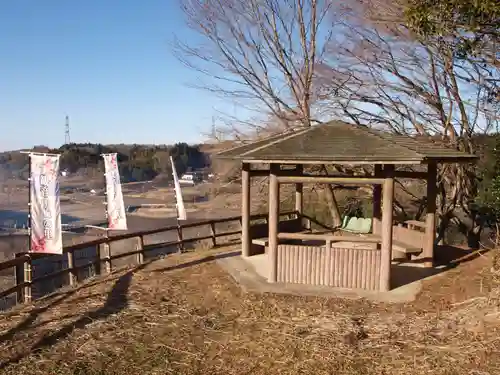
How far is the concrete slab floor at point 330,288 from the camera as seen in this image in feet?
26.2

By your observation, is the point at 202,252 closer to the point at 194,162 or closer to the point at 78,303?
the point at 78,303

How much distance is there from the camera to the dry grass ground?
Result: 209 inches

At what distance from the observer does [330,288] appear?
8.37 metres

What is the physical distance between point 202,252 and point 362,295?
195 inches

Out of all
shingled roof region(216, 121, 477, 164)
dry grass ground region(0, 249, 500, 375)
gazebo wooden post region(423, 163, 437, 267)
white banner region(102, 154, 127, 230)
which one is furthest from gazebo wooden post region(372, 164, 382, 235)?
white banner region(102, 154, 127, 230)

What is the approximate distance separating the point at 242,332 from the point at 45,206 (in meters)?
Result: 4.29

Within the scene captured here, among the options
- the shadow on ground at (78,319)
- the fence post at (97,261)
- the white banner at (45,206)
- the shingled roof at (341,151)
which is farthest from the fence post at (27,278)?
the shingled roof at (341,151)

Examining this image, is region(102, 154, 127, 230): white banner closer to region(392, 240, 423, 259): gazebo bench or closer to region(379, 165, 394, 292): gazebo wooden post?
region(379, 165, 394, 292): gazebo wooden post

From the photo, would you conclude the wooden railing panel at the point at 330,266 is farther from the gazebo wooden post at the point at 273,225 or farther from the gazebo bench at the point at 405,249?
the gazebo bench at the point at 405,249

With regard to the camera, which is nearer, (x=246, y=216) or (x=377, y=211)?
(x=246, y=216)

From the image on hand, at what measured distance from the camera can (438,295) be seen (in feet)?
26.2

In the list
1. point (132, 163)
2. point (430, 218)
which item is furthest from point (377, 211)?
point (132, 163)

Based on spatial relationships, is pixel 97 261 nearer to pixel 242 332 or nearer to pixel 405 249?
pixel 242 332

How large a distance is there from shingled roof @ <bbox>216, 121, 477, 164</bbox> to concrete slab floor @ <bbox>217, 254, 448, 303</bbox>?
2.25 metres
